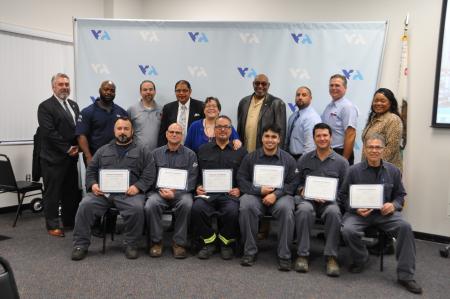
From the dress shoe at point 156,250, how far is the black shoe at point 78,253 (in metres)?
0.57

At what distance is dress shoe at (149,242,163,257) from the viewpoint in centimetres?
362

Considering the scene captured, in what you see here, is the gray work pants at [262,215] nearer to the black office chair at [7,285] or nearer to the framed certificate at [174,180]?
the framed certificate at [174,180]

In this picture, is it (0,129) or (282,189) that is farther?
(0,129)

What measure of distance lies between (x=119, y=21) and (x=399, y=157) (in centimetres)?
342

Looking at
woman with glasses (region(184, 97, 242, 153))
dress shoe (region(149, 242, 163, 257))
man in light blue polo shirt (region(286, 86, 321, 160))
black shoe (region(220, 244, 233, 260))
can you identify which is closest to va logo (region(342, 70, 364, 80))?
man in light blue polo shirt (region(286, 86, 321, 160))

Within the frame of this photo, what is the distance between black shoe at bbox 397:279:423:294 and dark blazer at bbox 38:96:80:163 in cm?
337

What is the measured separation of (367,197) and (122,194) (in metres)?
2.13

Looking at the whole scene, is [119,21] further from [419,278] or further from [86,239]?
[419,278]

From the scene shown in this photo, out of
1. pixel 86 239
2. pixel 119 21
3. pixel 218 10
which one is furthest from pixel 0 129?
pixel 218 10

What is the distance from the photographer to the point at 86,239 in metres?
3.61

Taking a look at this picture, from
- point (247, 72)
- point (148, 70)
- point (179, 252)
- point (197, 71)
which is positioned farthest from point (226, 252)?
point (148, 70)

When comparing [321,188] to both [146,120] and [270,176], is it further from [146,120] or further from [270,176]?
[146,120]

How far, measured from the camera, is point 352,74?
434 centimetres

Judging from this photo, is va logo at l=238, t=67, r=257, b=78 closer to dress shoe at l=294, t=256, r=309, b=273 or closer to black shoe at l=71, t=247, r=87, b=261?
dress shoe at l=294, t=256, r=309, b=273
